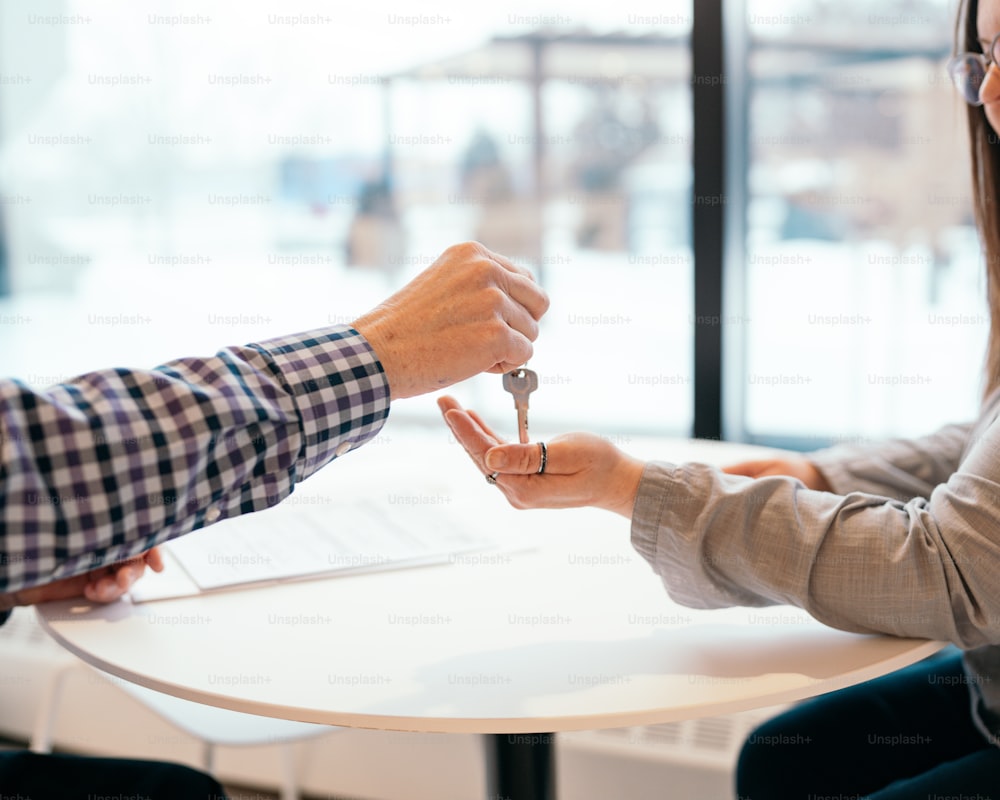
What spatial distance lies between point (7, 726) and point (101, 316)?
4.08ft

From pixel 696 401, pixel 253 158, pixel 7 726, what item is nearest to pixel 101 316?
pixel 253 158

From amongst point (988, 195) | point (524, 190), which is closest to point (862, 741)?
point (988, 195)

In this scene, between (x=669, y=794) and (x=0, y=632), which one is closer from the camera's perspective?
(x=669, y=794)

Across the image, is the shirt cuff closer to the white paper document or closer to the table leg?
the white paper document

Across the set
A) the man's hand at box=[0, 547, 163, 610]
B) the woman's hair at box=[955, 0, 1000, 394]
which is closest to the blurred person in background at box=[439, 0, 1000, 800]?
the woman's hair at box=[955, 0, 1000, 394]

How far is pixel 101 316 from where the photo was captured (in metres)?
3.28

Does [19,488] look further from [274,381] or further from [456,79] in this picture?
[456,79]

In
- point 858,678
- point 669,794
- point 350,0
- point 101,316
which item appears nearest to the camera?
point 858,678

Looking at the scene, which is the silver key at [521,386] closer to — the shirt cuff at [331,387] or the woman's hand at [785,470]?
the shirt cuff at [331,387]

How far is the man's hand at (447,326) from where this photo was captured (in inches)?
45.3

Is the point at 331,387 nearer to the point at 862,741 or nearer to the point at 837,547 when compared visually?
the point at 837,547

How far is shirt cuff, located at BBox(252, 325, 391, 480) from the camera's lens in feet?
3.51

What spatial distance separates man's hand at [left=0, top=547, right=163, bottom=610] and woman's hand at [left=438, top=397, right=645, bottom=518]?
479 mm

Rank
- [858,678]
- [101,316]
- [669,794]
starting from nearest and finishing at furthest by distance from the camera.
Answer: [858,678], [669,794], [101,316]
